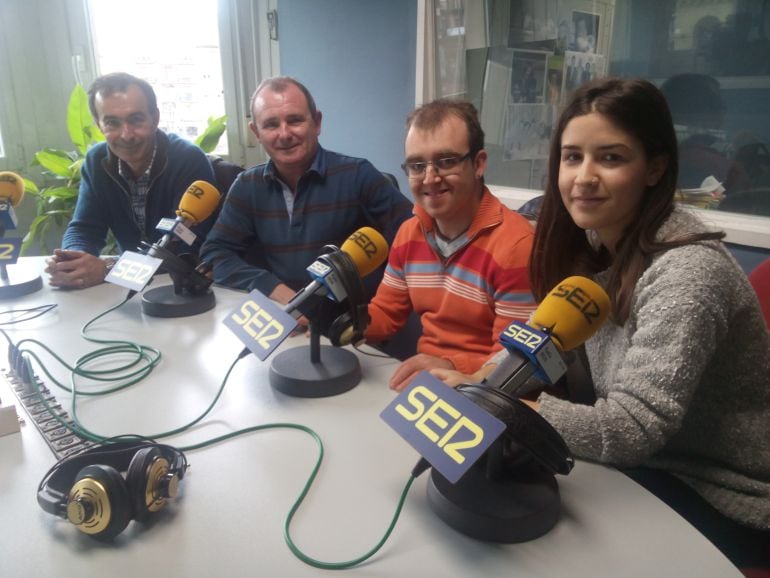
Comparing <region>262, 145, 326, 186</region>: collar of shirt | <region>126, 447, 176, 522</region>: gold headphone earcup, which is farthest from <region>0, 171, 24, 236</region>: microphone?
<region>126, 447, 176, 522</region>: gold headphone earcup

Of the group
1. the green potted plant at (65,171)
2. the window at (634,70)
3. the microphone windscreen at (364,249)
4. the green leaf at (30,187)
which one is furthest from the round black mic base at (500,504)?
the green leaf at (30,187)

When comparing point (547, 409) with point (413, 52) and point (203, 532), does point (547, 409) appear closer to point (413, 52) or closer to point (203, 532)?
point (203, 532)

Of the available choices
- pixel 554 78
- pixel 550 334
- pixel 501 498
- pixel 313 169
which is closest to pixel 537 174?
pixel 554 78

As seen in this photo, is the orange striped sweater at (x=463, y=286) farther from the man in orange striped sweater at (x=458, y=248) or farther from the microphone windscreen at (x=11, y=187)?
the microphone windscreen at (x=11, y=187)

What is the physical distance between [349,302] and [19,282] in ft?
3.61

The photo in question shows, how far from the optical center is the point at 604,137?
0.89 metres

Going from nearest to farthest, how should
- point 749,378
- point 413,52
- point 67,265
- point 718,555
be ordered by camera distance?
point 718,555 → point 749,378 → point 67,265 → point 413,52

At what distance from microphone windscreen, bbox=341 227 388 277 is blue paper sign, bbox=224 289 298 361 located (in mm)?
159

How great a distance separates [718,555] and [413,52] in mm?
2293

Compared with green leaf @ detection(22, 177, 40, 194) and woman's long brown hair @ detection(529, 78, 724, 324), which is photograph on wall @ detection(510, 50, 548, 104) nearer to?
woman's long brown hair @ detection(529, 78, 724, 324)

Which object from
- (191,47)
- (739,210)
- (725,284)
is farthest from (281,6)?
(725,284)

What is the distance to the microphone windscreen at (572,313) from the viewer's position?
671 millimetres

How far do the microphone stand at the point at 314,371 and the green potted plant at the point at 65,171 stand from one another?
2.13 m

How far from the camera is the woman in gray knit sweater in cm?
75
